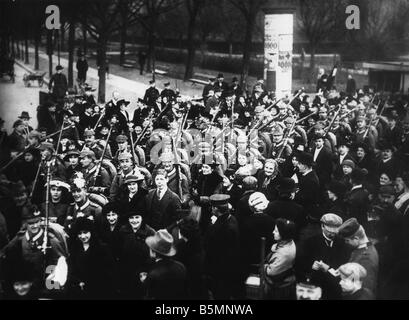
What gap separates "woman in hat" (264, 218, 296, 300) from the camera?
4660 millimetres

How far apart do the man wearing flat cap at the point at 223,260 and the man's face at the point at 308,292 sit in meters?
0.69

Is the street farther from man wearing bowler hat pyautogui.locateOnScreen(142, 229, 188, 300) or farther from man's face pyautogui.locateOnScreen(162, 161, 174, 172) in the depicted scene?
man wearing bowler hat pyautogui.locateOnScreen(142, 229, 188, 300)

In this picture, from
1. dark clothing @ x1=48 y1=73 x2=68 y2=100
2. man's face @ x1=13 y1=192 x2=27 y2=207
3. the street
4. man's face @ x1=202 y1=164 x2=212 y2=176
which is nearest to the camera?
man's face @ x1=13 y1=192 x2=27 y2=207

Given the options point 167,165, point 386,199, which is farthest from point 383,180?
point 167,165

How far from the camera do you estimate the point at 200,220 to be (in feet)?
21.7

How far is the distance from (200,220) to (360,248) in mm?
2471

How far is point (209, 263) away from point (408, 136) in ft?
19.8

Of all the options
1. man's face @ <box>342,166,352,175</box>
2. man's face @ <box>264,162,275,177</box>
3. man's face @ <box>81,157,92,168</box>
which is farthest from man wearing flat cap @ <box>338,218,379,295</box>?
man's face @ <box>81,157,92,168</box>

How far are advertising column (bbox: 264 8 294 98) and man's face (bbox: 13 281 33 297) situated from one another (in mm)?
13345

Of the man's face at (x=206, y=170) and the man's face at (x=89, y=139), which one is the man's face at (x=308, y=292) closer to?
the man's face at (x=206, y=170)

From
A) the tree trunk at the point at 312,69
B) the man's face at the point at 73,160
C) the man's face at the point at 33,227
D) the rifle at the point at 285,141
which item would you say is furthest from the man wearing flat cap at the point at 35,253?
the tree trunk at the point at 312,69

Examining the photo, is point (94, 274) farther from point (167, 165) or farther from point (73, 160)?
point (73, 160)

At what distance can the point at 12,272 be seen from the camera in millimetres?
4977

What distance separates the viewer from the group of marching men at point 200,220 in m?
4.69
